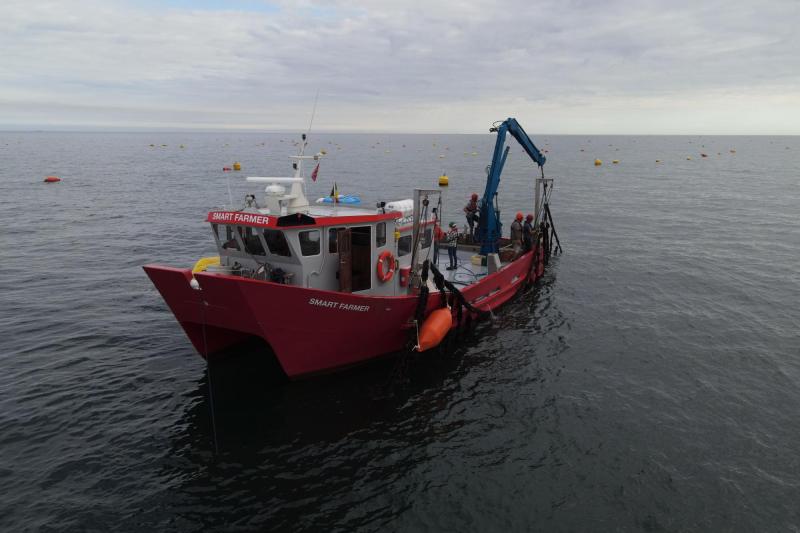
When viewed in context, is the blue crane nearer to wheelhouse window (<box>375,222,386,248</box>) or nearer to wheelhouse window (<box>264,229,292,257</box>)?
wheelhouse window (<box>375,222,386,248</box>)

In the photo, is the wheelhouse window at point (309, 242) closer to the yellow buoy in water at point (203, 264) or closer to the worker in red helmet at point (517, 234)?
the yellow buoy in water at point (203, 264)

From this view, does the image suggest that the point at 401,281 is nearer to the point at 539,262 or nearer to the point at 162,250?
the point at 539,262

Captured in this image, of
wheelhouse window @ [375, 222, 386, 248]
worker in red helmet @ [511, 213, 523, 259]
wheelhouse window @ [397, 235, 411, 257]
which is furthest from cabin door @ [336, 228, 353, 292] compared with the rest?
worker in red helmet @ [511, 213, 523, 259]

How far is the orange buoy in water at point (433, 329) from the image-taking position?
45.2 feet

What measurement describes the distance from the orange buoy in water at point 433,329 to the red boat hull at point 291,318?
0.50m

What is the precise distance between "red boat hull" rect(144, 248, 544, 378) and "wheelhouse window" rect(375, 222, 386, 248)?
67.0 inches

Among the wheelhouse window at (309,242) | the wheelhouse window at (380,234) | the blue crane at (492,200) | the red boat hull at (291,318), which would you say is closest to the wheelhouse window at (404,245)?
the wheelhouse window at (380,234)

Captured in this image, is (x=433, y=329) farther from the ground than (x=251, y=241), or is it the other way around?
(x=251, y=241)

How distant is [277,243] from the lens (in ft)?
40.9

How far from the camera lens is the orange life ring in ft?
45.3

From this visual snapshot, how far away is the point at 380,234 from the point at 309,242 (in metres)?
2.33

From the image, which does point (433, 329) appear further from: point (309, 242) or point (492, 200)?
point (492, 200)

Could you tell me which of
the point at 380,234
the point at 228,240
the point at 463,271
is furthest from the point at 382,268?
the point at 463,271

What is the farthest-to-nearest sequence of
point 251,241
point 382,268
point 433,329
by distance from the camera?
point 433,329
point 382,268
point 251,241
